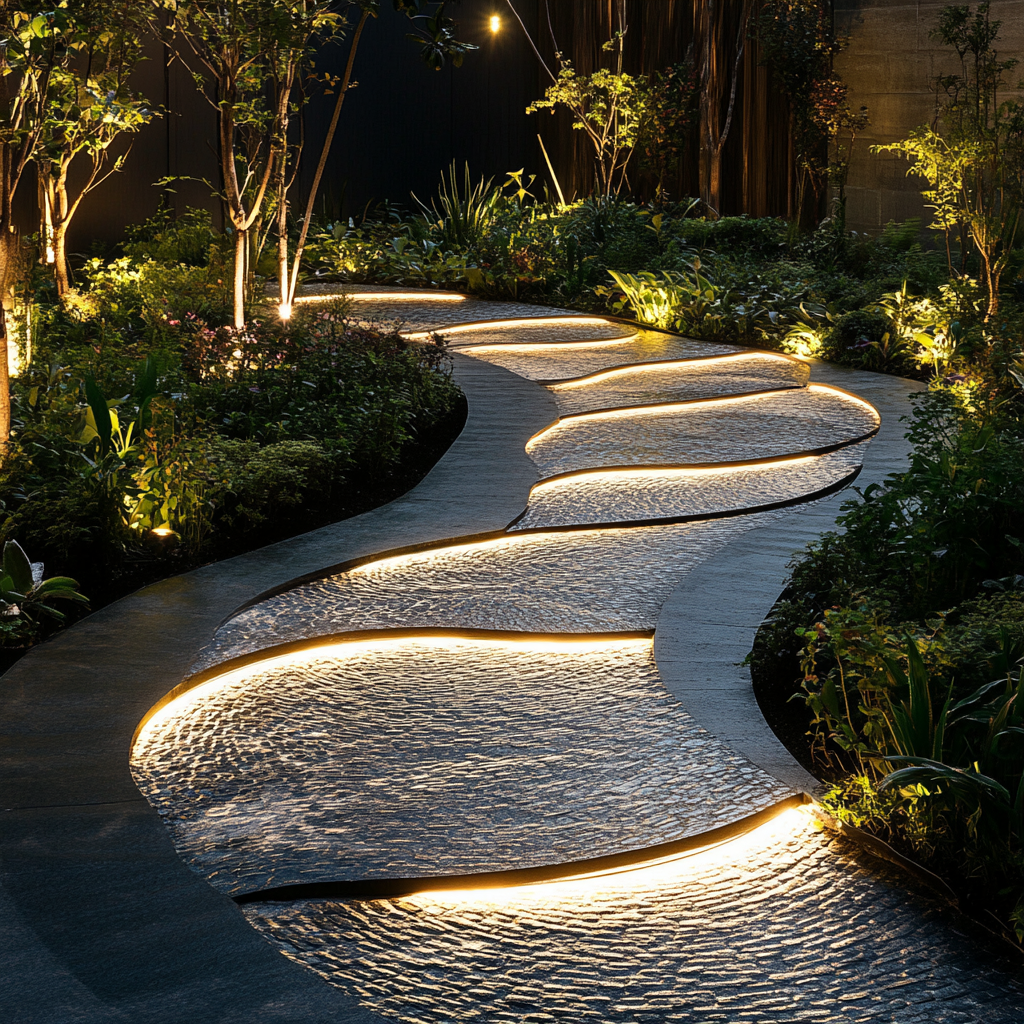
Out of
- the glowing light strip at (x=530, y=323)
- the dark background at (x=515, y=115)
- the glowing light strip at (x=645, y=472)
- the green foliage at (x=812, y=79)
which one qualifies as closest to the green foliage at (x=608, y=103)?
the dark background at (x=515, y=115)

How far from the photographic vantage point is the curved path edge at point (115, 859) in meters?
1.88

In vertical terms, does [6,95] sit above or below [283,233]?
above

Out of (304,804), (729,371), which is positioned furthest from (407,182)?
(304,804)

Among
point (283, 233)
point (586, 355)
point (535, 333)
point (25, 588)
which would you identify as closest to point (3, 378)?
point (25, 588)

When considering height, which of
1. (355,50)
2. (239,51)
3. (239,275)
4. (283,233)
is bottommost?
(239,275)

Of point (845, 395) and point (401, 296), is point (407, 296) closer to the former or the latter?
point (401, 296)

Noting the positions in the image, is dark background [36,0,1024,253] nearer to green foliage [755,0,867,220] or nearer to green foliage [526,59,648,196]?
green foliage [755,0,867,220]

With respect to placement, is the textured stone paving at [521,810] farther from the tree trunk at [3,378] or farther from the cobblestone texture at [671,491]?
the tree trunk at [3,378]

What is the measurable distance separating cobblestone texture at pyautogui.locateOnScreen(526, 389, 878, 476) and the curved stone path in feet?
2.75

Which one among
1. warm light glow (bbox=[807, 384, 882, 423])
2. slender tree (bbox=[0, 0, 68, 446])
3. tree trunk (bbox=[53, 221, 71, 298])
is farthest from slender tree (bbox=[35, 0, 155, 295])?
warm light glow (bbox=[807, 384, 882, 423])

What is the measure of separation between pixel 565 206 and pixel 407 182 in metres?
2.07

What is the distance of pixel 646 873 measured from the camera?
243 centimetres

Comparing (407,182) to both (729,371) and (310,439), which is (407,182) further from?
(310,439)

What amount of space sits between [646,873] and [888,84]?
10139 mm
